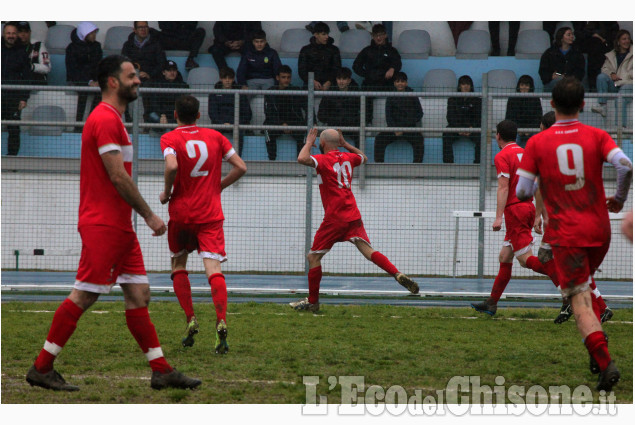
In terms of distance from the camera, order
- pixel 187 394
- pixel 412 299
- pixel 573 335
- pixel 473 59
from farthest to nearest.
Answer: pixel 473 59 < pixel 412 299 < pixel 573 335 < pixel 187 394

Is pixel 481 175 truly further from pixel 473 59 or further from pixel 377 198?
pixel 473 59

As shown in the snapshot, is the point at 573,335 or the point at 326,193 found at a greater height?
the point at 326,193

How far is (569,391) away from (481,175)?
23.5 feet

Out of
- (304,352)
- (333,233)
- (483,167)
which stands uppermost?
(483,167)

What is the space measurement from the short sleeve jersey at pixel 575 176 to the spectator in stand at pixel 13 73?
1040cm

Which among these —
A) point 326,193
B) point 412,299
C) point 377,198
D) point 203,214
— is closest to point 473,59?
point 377,198

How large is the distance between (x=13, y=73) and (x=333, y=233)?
27.3 ft

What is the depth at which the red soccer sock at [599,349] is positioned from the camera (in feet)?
16.1

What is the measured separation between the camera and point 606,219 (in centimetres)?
516

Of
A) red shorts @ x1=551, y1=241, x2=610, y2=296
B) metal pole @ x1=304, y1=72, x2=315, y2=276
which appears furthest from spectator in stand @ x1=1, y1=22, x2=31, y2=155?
red shorts @ x1=551, y1=241, x2=610, y2=296

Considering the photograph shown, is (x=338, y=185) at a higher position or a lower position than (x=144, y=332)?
higher

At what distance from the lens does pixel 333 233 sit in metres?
9.11

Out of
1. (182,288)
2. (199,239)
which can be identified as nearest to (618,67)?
(199,239)

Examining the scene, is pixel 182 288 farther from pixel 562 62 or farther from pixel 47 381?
pixel 562 62
